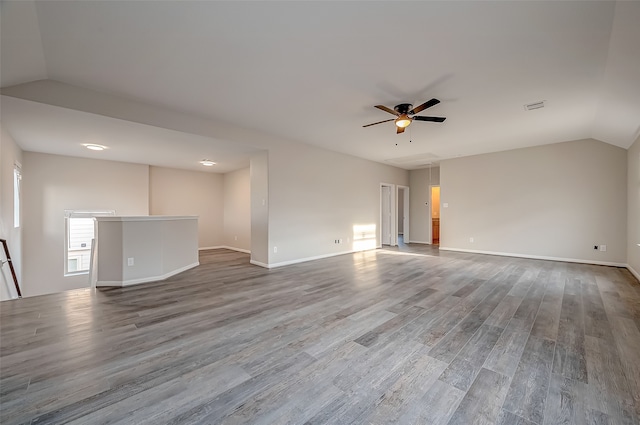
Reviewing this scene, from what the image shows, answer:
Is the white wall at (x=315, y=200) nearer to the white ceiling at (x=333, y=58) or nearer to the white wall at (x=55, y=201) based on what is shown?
the white ceiling at (x=333, y=58)

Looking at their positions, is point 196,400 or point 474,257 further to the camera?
point 474,257

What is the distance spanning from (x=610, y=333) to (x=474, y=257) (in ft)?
13.6

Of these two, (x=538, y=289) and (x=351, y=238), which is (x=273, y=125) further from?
(x=538, y=289)

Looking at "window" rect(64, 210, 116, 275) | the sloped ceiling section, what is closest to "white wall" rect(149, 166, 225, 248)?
"window" rect(64, 210, 116, 275)

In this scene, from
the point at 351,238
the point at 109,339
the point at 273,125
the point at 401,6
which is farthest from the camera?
the point at 351,238

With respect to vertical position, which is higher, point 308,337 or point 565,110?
point 565,110

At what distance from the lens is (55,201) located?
5953mm

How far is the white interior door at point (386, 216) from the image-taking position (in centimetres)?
898

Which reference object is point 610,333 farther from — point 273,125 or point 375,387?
point 273,125

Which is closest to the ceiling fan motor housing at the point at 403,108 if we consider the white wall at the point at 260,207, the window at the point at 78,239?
the white wall at the point at 260,207

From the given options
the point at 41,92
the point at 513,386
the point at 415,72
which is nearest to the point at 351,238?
the point at 415,72

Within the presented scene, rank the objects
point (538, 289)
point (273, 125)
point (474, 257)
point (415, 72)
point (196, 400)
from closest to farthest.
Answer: point (196, 400) → point (415, 72) → point (538, 289) → point (273, 125) → point (474, 257)

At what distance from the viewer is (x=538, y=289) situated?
153 inches

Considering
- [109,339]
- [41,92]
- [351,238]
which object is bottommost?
[109,339]
